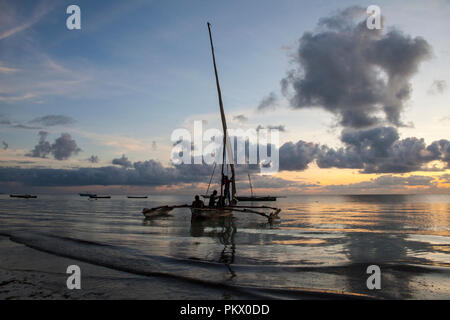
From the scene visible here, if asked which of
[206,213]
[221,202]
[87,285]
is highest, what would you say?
[87,285]

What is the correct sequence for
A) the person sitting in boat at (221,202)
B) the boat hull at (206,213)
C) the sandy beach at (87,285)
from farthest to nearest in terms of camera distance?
the person sitting in boat at (221,202), the boat hull at (206,213), the sandy beach at (87,285)

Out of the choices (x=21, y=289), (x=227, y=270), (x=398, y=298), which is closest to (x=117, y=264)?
(x=21, y=289)

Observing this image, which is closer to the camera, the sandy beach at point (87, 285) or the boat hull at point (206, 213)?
the sandy beach at point (87, 285)

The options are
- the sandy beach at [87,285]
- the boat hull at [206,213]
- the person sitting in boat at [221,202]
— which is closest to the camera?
the sandy beach at [87,285]

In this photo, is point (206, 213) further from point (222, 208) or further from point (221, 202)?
point (221, 202)

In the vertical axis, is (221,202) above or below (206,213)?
above

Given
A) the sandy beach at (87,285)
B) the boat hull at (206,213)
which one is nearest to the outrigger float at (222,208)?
the boat hull at (206,213)

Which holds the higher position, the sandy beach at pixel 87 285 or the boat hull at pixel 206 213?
the sandy beach at pixel 87 285

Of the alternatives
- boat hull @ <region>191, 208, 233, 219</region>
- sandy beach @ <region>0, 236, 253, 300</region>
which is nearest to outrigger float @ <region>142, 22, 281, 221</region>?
boat hull @ <region>191, 208, 233, 219</region>

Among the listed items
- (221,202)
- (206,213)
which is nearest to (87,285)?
(206,213)

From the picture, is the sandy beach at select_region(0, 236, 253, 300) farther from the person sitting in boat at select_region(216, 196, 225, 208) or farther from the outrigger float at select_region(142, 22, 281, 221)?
the person sitting in boat at select_region(216, 196, 225, 208)

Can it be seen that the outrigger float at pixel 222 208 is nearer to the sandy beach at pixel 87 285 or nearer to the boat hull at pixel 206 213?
the boat hull at pixel 206 213
